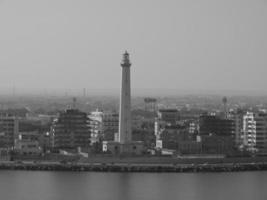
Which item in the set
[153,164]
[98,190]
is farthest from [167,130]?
[98,190]

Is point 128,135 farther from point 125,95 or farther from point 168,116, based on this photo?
point 168,116

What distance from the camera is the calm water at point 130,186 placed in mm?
19109

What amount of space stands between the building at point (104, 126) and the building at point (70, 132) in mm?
942

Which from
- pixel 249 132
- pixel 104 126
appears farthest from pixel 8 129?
pixel 249 132

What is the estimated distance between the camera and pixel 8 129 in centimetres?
2898

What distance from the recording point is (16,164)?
24625mm

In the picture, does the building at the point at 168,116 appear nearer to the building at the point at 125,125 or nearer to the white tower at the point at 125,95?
the building at the point at 125,125

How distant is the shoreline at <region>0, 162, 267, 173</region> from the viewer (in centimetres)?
2388

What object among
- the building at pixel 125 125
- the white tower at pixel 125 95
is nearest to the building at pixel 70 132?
the building at pixel 125 125

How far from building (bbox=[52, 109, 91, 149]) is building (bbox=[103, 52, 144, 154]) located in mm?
1640

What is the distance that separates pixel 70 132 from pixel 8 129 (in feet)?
7.02

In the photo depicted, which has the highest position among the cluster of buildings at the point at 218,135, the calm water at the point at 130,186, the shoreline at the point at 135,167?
the cluster of buildings at the point at 218,135

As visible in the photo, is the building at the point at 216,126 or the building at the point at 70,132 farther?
the building at the point at 216,126

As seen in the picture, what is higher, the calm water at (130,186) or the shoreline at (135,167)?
the shoreline at (135,167)
